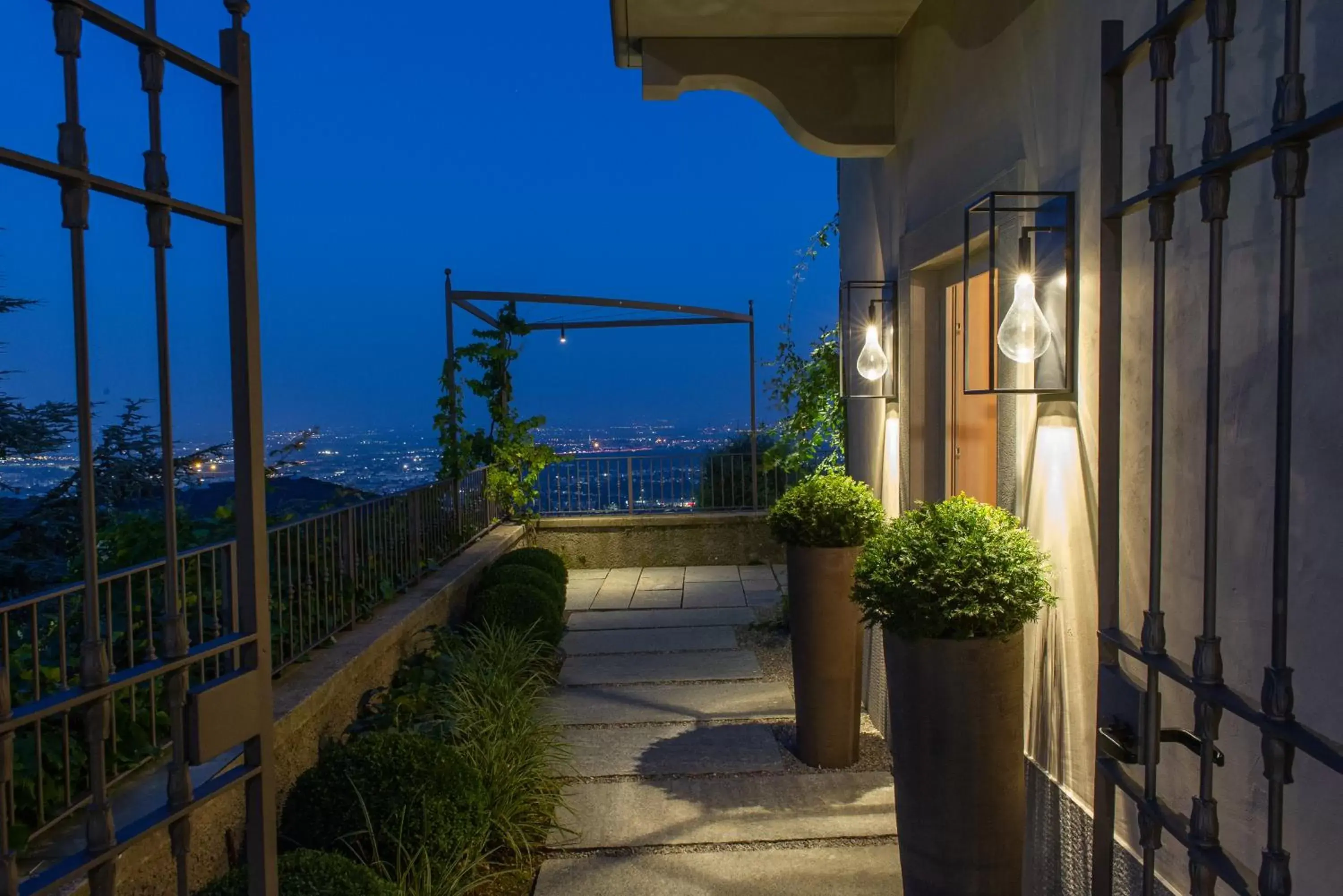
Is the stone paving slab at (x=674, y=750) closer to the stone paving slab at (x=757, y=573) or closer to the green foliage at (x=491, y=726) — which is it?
the green foliage at (x=491, y=726)

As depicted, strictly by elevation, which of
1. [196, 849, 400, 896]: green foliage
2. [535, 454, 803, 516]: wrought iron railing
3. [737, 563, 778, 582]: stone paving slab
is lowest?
[737, 563, 778, 582]: stone paving slab

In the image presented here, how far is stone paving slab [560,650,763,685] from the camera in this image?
17.4ft

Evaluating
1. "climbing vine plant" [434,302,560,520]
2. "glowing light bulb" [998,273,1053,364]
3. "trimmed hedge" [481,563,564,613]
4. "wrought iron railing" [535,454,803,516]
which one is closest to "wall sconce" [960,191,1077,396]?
"glowing light bulb" [998,273,1053,364]

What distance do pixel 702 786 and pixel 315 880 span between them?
195 centimetres

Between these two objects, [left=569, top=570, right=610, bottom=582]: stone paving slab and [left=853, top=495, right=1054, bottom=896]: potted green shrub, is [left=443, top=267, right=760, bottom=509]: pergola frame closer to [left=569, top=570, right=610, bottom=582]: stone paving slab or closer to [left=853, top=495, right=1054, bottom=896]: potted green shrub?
[left=569, top=570, right=610, bottom=582]: stone paving slab

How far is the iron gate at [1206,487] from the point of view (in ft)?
3.51

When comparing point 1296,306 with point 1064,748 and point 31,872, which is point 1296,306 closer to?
point 1064,748

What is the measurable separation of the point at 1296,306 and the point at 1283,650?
69cm

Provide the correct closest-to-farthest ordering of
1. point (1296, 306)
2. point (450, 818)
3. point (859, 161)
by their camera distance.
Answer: point (1296, 306) < point (450, 818) < point (859, 161)

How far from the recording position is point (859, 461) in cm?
521

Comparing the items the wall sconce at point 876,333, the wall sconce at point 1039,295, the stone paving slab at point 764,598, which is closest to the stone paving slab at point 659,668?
the stone paving slab at point 764,598

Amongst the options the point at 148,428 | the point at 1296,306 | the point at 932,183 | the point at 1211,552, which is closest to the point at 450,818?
the point at 1211,552

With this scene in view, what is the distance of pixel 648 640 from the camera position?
621cm

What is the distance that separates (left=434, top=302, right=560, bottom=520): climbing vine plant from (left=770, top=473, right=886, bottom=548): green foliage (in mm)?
4710
